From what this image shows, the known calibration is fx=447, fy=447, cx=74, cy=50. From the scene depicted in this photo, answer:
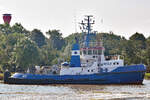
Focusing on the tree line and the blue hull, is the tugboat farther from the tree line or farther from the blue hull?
the tree line

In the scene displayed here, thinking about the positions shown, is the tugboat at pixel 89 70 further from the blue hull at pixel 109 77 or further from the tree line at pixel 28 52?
the tree line at pixel 28 52

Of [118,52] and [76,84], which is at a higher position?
[118,52]

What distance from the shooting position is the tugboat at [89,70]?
7250cm

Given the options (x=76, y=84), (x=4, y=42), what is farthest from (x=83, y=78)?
(x=4, y=42)

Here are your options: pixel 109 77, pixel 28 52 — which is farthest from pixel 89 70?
pixel 28 52

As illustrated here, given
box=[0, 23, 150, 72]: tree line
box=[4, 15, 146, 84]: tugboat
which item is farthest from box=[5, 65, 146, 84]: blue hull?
box=[0, 23, 150, 72]: tree line

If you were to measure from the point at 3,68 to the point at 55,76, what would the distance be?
3356 cm

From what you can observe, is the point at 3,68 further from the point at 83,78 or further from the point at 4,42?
the point at 83,78

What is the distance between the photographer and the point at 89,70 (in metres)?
75.2

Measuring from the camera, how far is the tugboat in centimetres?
7250

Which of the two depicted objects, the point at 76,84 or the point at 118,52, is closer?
the point at 76,84

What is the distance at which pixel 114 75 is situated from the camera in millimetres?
72875

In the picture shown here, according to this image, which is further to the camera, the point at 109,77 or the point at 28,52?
the point at 28,52

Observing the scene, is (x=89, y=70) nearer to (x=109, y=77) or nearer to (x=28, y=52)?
(x=109, y=77)
